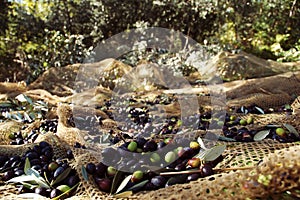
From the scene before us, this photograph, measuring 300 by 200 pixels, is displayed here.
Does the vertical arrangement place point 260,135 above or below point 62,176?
above

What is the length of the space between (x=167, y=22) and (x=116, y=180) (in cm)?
718

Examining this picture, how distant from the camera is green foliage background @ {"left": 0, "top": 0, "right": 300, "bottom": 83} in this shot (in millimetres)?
7199

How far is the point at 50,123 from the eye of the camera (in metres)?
2.30

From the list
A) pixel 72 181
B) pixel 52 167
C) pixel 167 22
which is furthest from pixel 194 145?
pixel 167 22

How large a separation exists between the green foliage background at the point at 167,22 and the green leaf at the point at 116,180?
5961 mm

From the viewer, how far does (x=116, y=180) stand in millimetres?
1069

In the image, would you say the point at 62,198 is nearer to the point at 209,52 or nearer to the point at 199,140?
the point at 199,140

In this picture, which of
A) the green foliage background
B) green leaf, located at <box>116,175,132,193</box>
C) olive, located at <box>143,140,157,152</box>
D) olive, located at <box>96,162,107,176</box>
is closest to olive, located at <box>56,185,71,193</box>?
olive, located at <box>96,162,107,176</box>

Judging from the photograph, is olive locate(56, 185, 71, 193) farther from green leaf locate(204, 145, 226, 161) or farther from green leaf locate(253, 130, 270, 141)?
green leaf locate(253, 130, 270, 141)

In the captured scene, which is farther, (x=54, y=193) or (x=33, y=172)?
(x=33, y=172)

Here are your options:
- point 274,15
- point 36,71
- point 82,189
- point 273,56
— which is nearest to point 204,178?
point 82,189

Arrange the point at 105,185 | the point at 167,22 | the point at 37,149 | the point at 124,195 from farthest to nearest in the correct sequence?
the point at 167,22, the point at 37,149, the point at 105,185, the point at 124,195

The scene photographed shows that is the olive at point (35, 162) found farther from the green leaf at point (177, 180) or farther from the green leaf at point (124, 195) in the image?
the green leaf at point (177, 180)

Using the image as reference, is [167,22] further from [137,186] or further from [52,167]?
[137,186]
